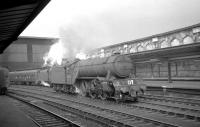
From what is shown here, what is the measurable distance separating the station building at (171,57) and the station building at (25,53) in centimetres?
2870

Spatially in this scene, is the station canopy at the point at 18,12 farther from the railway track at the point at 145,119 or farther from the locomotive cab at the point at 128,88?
the locomotive cab at the point at 128,88

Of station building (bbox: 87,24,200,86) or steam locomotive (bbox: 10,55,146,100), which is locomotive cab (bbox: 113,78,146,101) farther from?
station building (bbox: 87,24,200,86)

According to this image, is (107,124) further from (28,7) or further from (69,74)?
(69,74)

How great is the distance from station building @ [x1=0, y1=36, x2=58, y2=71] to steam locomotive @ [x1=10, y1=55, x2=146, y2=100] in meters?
33.3

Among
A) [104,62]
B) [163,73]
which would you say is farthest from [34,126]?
[163,73]

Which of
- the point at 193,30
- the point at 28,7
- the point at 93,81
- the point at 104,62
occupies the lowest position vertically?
the point at 93,81

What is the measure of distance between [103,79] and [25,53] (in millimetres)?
40977

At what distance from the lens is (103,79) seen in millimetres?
14719

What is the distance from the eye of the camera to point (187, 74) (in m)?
21.3

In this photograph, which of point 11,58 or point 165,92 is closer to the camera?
point 165,92

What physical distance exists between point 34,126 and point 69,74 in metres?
10.9

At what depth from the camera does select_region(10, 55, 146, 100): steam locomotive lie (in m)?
14.1

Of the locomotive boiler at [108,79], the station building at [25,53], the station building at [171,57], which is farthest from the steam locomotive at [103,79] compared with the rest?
the station building at [25,53]

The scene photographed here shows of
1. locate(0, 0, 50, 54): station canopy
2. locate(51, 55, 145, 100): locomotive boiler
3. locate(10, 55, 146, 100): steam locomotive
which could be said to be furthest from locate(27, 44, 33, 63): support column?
locate(0, 0, 50, 54): station canopy
